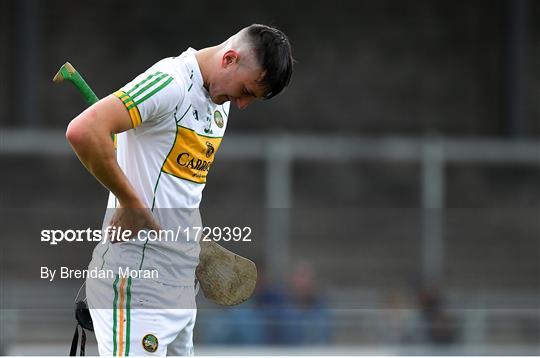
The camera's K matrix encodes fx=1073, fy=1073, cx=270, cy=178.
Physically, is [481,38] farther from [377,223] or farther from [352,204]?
[377,223]

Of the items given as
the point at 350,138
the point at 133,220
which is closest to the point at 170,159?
the point at 133,220

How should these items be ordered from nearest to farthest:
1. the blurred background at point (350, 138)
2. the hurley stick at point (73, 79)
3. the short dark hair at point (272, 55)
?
the short dark hair at point (272, 55) < the hurley stick at point (73, 79) < the blurred background at point (350, 138)

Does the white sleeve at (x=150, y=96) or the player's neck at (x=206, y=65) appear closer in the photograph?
the white sleeve at (x=150, y=96)

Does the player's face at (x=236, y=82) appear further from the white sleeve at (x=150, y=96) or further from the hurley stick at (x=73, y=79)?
the hurley stick at (x=73, y=79)

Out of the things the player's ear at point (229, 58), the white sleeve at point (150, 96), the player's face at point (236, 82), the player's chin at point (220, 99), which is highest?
the player's ear at point (229, 58)

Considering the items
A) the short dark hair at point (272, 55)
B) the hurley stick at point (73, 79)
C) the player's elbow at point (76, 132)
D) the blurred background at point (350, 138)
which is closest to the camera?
the player's elbow at point (76, 132)

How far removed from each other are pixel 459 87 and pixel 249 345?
8144 mm

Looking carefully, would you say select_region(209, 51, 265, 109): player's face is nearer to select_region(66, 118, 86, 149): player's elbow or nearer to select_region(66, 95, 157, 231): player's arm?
select_region(66, 95, 157, 231): player's arm

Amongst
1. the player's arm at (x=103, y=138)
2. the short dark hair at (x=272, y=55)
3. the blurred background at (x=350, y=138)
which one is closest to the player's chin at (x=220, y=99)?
the short dark hair at (x=272, y=55)

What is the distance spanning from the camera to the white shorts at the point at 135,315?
257 centimetres

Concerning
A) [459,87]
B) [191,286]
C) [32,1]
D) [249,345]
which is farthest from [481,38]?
[191,286]

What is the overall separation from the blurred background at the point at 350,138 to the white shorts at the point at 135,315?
603 cm

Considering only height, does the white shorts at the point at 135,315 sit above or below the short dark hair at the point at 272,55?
below

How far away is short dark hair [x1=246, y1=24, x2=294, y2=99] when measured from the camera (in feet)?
8.35
